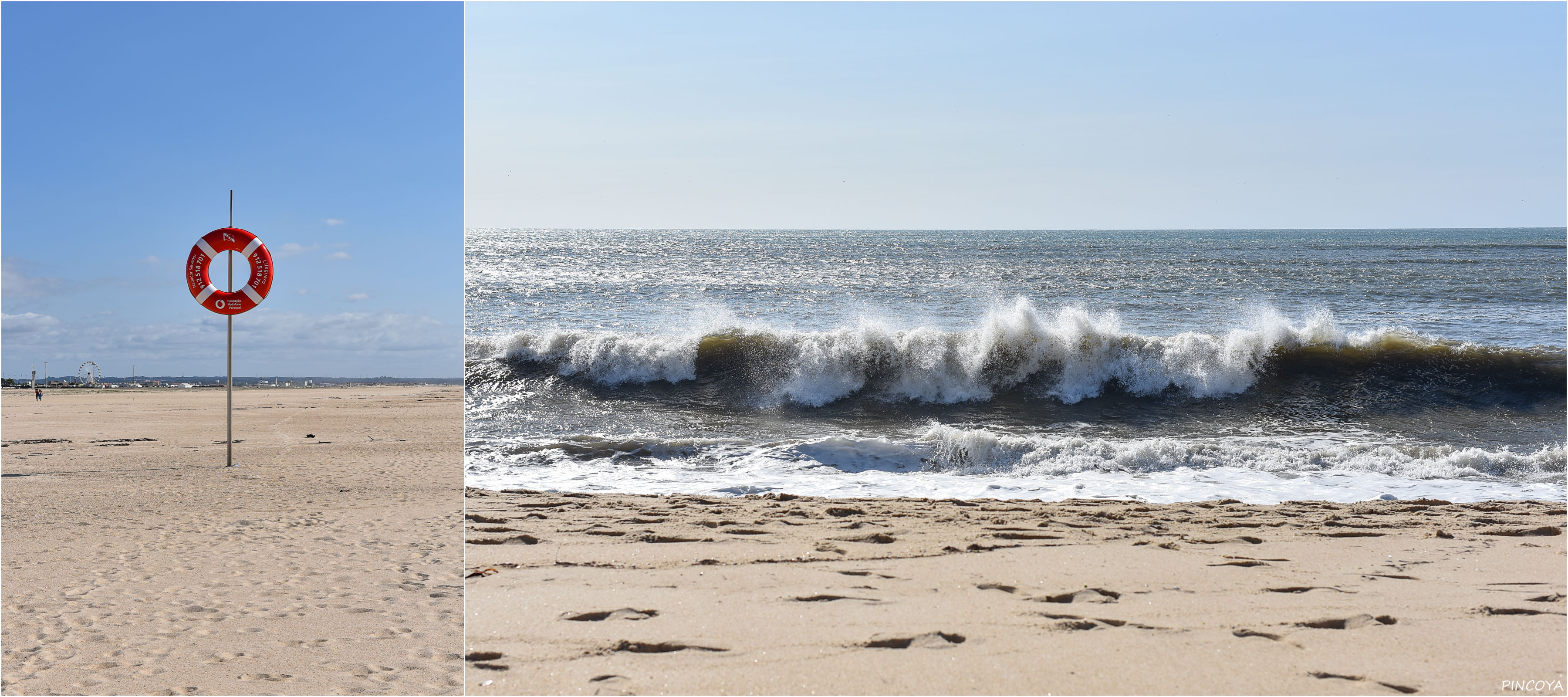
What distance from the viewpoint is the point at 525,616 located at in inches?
90.3

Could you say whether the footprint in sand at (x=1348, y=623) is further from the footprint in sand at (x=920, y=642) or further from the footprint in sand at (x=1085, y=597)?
the footprint in sand at (x=920, y=642)

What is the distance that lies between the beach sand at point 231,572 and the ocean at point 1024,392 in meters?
0.98

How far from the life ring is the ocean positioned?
1.84 m

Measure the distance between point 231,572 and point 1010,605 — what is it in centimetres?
364

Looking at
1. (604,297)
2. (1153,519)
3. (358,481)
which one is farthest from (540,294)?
(1153,519)

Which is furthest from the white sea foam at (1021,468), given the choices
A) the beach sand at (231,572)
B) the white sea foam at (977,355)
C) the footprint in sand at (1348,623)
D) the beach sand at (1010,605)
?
the footprint in sand at (1348,623)

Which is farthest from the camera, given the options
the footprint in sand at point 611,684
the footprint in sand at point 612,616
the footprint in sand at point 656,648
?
the footprint in sand at point 612,616

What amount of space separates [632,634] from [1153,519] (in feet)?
10.1

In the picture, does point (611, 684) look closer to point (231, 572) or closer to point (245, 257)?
point (231, 572)

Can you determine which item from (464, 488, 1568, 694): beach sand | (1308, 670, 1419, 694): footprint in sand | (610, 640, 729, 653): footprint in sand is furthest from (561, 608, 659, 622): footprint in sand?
(1308, 670, 1419, 694): footprint in sand

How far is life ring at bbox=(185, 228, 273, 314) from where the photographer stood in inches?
294

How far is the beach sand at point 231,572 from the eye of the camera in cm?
277

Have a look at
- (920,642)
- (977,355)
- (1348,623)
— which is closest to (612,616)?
(920,642)

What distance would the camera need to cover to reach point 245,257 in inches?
296
